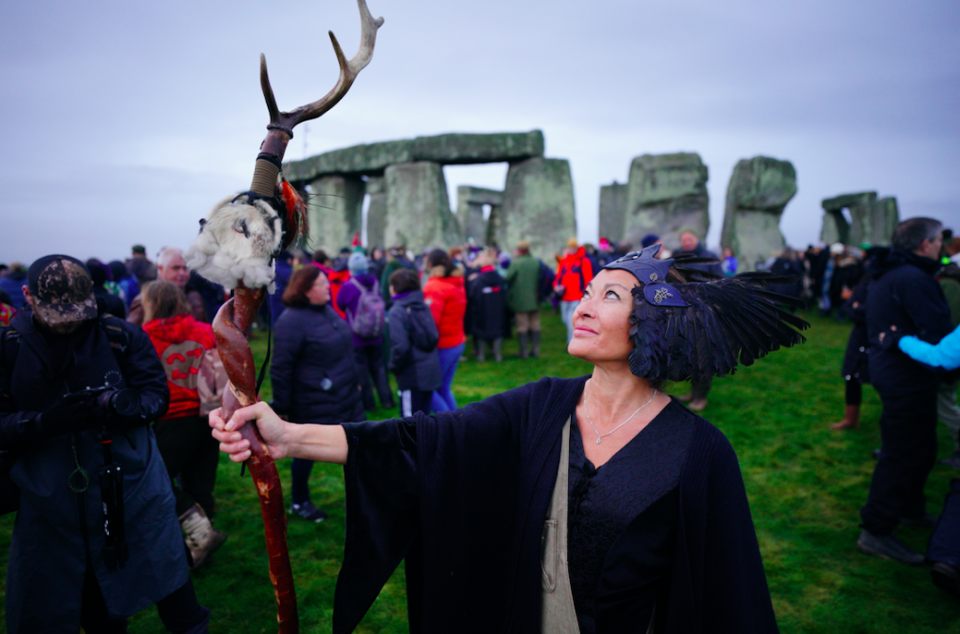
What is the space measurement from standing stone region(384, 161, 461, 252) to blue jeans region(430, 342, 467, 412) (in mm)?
8315

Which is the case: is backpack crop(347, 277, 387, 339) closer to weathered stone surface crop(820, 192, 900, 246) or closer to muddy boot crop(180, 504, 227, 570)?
muddy boot crop(180, 504, 227, 570)

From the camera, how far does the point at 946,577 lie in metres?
2.98

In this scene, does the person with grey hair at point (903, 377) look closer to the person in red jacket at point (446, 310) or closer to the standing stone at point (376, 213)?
the person in red jacket at point (446, 310)

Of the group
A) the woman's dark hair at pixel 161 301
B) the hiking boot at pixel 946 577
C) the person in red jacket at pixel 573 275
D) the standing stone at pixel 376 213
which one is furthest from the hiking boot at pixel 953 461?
the standing stone at pixel 376 213

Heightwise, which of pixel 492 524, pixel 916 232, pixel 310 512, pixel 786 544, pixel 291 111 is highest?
pixel 291 111

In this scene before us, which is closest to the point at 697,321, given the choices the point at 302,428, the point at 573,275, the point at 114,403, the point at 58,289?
the point at 302,428

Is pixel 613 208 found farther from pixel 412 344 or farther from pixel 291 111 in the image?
pixel 291 111

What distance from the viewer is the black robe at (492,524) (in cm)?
155

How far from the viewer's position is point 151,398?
239 cm

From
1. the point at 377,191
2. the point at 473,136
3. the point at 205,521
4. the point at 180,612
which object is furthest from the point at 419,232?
the point at 180,612

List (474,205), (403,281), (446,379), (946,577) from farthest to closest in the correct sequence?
(474,205), (446,379), (403,281), (946,577)

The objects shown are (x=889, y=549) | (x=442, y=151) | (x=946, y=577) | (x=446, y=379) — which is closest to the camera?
(x=946, y=577)

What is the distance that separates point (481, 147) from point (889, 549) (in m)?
11.4

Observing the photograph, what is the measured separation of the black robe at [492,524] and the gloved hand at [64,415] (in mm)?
1180
